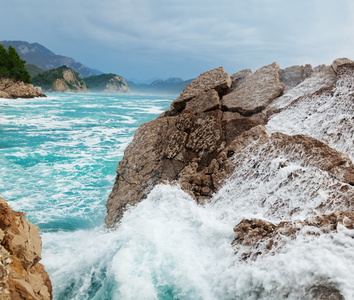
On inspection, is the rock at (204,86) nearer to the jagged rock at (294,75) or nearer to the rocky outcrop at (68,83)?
the jagged rock at (294,75)

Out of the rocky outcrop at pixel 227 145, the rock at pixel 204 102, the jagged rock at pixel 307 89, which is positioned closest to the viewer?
the rocky outcrop at pixel 227 145

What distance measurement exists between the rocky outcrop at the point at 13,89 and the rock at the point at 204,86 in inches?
2721

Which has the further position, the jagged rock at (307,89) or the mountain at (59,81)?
the mountain at (59,81)

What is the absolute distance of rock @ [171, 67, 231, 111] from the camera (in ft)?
35.7

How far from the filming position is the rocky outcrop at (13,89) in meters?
64.3

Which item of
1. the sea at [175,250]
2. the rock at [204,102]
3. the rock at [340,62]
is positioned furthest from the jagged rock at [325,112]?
the sea at [175,250]

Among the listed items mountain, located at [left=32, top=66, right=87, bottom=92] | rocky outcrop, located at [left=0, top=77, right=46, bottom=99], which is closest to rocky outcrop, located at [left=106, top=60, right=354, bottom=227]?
rocky outcrop, located at [left=0, top=77, right=46, bottom=99]

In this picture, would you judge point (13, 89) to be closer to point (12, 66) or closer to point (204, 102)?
point (12, 66)

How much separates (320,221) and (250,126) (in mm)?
4711

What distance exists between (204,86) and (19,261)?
950 centimetres

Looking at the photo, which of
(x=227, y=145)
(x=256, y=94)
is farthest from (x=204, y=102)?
(x=227, y=145)

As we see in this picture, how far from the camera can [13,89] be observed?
218ft

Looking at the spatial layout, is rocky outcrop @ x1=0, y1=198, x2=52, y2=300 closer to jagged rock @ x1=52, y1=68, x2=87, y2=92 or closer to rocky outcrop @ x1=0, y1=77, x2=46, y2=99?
rocky outcrop @ x1=0, y1=77, x2=46, y2=99

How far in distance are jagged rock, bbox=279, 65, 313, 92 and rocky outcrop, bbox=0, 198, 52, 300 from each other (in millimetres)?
10944
